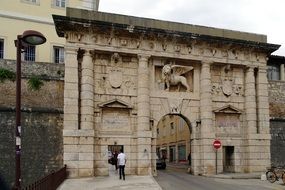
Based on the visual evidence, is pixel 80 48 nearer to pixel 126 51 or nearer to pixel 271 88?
pixel 126 51

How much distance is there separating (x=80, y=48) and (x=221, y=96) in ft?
26.1

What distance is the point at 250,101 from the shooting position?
21266 millimetres

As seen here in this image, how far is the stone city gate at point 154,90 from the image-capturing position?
1839 centimetres

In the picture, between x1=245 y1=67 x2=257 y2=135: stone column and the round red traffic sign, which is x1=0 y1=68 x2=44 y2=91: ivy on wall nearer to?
the round red traffic sign

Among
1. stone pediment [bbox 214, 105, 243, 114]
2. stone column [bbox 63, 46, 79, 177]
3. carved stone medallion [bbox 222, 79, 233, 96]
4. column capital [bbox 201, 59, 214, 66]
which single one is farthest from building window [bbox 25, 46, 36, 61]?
stone pediment [bbox 214, 105, 243, 114]

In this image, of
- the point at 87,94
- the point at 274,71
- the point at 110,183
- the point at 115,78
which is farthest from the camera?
the point at 274,71

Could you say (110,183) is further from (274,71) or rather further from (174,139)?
(174,139)

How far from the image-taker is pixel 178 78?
20.3 metres

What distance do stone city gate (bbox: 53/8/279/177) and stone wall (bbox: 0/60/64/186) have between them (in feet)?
5.47

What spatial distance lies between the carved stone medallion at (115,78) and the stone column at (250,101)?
7138mm

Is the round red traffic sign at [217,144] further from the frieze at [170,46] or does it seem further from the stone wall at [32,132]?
the stone wall at [32,132]

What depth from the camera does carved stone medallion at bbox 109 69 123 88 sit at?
63.0 ft

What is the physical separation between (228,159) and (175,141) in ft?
57.9

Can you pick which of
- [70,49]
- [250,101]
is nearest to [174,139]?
[250,101]
